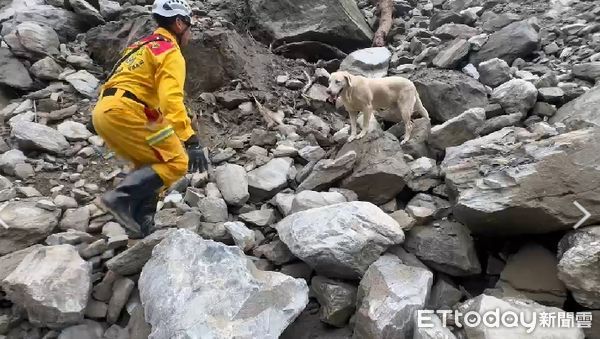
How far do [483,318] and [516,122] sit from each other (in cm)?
309

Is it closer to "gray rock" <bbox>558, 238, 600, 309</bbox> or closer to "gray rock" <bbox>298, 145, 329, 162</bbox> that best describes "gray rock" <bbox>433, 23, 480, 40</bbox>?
"gray rock" <bbox>298, 145, 329, 162</bbox>

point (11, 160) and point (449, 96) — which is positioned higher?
point (449, 96)

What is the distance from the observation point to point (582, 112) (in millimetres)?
5312

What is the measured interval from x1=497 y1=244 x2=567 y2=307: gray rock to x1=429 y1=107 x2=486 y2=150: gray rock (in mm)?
1743

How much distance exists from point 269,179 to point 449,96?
2602mm

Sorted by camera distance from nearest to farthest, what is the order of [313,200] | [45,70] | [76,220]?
[313,200]
[76,220]
[45,70]

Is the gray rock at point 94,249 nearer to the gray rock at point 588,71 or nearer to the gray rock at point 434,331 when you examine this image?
the gray rock at point 434,331

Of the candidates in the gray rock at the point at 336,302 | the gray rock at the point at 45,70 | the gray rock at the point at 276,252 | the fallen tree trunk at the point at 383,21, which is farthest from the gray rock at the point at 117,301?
the fallen tree trunk at the point at 383,21

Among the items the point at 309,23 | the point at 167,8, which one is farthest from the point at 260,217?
the point at 309,23

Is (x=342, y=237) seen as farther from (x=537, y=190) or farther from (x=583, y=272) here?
(x=583, y=272)

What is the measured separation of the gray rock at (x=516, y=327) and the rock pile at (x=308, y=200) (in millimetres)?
14

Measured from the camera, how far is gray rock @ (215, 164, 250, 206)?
525 centimetres

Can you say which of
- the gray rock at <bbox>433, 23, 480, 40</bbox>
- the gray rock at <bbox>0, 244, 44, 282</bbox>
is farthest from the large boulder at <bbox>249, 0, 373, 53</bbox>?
the gray rock at <bbox>0, 244, 44, 282</bbox>

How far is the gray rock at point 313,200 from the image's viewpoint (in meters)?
4.76
